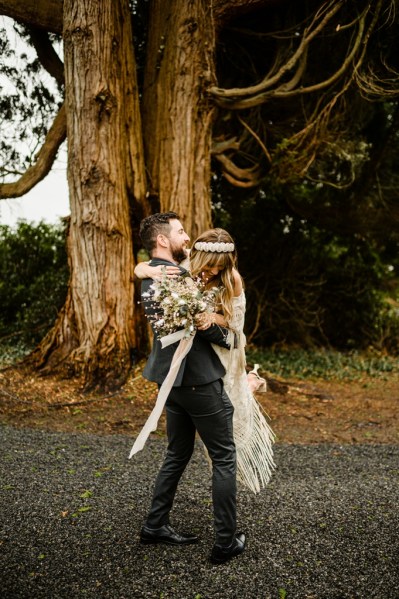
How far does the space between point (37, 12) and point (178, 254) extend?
617cm

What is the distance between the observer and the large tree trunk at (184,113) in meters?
7.52

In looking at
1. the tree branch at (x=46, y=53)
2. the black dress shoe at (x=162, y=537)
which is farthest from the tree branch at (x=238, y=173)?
the black dress shoe at (x=162, y=537)

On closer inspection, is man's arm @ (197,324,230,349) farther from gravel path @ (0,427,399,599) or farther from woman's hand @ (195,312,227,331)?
gravel path @ (0,427,399,599)

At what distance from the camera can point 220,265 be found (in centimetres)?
329

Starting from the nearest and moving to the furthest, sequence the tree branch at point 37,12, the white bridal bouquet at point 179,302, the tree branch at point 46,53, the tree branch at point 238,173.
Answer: the white bridal bouquet at point 179,302
the tree branch at point 37,12
the tree branch at point 46,53
the tree branch at point 238,173

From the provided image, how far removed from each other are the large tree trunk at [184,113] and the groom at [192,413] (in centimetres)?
428

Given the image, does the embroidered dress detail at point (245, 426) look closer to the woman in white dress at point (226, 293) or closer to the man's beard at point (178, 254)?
the woman in white dress at point (226, 293)

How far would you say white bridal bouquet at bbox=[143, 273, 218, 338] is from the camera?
301cm

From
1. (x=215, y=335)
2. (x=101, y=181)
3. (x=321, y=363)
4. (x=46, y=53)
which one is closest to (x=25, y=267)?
(x=46, y=53)

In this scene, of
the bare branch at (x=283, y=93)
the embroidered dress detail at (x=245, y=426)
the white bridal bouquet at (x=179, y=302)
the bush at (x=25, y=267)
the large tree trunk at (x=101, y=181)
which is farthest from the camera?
the bush at (x=25, y=267)

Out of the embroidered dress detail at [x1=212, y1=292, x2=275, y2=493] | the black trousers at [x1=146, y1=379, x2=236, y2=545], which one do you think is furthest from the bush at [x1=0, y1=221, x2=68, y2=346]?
the black trousers at [x1=146, y1=379, x2=236, y2=545]

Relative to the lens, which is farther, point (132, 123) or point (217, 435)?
point (132, 123)

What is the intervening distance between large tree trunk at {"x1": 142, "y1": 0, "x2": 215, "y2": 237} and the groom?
4284 millimetres

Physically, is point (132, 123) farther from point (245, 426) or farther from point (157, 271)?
point (245, 426)
